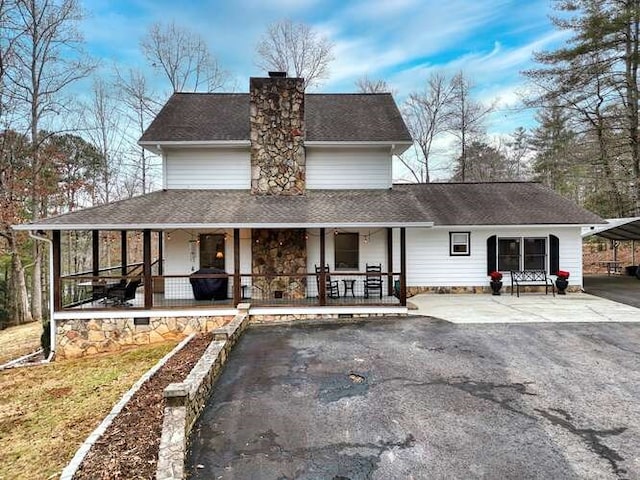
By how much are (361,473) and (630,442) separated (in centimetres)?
305

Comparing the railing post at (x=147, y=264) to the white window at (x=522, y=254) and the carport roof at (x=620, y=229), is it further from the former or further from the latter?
the carport roof at (x=620, y=229)

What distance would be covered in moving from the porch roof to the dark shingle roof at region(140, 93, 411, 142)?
6.17 feet

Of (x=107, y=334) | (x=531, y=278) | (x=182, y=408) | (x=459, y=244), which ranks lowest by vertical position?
(x=107, y=334)

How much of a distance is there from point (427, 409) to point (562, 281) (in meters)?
10.4

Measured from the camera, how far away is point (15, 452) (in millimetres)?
4840

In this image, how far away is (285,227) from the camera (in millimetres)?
9648

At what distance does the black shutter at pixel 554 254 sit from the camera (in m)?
13.0

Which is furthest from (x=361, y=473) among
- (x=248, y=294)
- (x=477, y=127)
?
(x=477, y=127)

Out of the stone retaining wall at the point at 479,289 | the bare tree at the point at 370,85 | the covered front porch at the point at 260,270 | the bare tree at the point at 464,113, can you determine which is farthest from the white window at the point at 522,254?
the bare tree at the point at 370,85

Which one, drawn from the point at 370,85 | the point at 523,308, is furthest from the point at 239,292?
the point at 370,85

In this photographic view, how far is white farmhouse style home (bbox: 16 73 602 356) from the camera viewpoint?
32.0 ft

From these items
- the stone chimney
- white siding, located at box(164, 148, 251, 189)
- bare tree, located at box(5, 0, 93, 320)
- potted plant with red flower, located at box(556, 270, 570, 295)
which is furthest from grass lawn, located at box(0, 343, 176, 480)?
potted plant with red flower, located at box(556, 270, 570, 295)

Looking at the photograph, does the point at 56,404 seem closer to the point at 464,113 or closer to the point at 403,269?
the point at 403,269

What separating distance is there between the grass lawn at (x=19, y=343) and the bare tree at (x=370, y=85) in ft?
77.5
